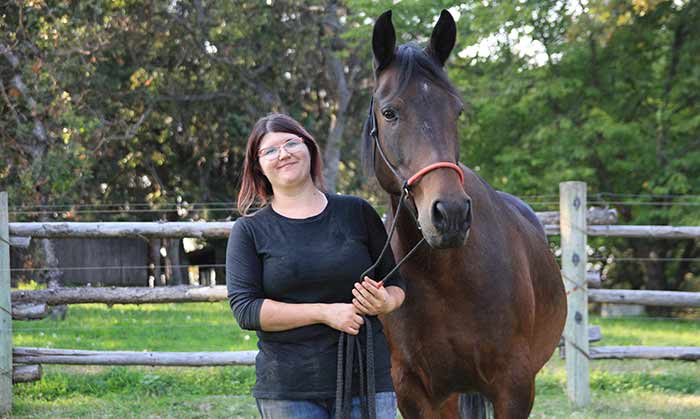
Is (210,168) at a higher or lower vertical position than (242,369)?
higher

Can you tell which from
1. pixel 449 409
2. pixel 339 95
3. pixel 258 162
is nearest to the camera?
pixel 258 162

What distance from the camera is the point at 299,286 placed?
225 centimetres

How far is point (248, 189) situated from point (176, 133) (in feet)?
47.9

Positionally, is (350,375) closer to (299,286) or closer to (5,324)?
(299,286)

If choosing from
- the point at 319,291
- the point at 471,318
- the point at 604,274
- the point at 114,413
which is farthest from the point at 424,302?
the point at 604,274

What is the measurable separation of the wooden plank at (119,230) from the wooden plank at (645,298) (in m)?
3.07

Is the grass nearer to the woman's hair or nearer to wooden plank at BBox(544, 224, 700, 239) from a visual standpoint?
wooden plank at BBox(544, 224, 700, 239)

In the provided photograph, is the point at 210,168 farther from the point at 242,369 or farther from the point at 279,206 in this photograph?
the point at 279,206

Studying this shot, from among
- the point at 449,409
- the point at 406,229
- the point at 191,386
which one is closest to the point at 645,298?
the point at 449,409

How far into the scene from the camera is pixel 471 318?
9.59 feet

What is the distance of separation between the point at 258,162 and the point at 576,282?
14.2 feet

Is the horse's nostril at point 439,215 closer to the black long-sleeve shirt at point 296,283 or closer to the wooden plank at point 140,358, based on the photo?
the black long-sleeve shirt at point 296,283

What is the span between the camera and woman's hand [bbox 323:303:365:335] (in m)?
2.18

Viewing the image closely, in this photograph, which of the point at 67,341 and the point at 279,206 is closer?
the point at 279,206
